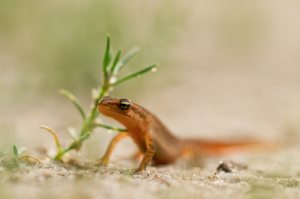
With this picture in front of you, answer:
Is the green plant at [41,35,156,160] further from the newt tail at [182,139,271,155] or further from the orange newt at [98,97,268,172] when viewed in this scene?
the newt tail at [182,139,271,155]

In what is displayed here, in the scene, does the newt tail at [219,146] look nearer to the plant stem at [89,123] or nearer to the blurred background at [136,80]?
the blurred background at [136,80]

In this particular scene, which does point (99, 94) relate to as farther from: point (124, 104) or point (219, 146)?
point (219, 146)

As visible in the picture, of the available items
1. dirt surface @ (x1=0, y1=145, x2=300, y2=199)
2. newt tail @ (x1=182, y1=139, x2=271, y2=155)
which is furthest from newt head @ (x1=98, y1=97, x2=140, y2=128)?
newt tail @ (x1=182, y1=139, x2=271, y2=155)

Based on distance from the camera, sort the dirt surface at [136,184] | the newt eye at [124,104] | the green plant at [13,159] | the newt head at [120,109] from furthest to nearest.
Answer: the newt eye at [124,104] → the newt head at [120,109] → the green plant at [13,159] → the dirt surface at [136,184]

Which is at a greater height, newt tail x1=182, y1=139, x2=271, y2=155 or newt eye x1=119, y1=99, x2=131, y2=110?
newt tail x1=182, y1=139, x2=271, y2=155

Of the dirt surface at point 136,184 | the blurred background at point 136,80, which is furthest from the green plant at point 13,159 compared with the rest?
the blurred background at point 136,80

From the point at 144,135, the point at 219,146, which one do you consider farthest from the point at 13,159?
the point at 219,146
